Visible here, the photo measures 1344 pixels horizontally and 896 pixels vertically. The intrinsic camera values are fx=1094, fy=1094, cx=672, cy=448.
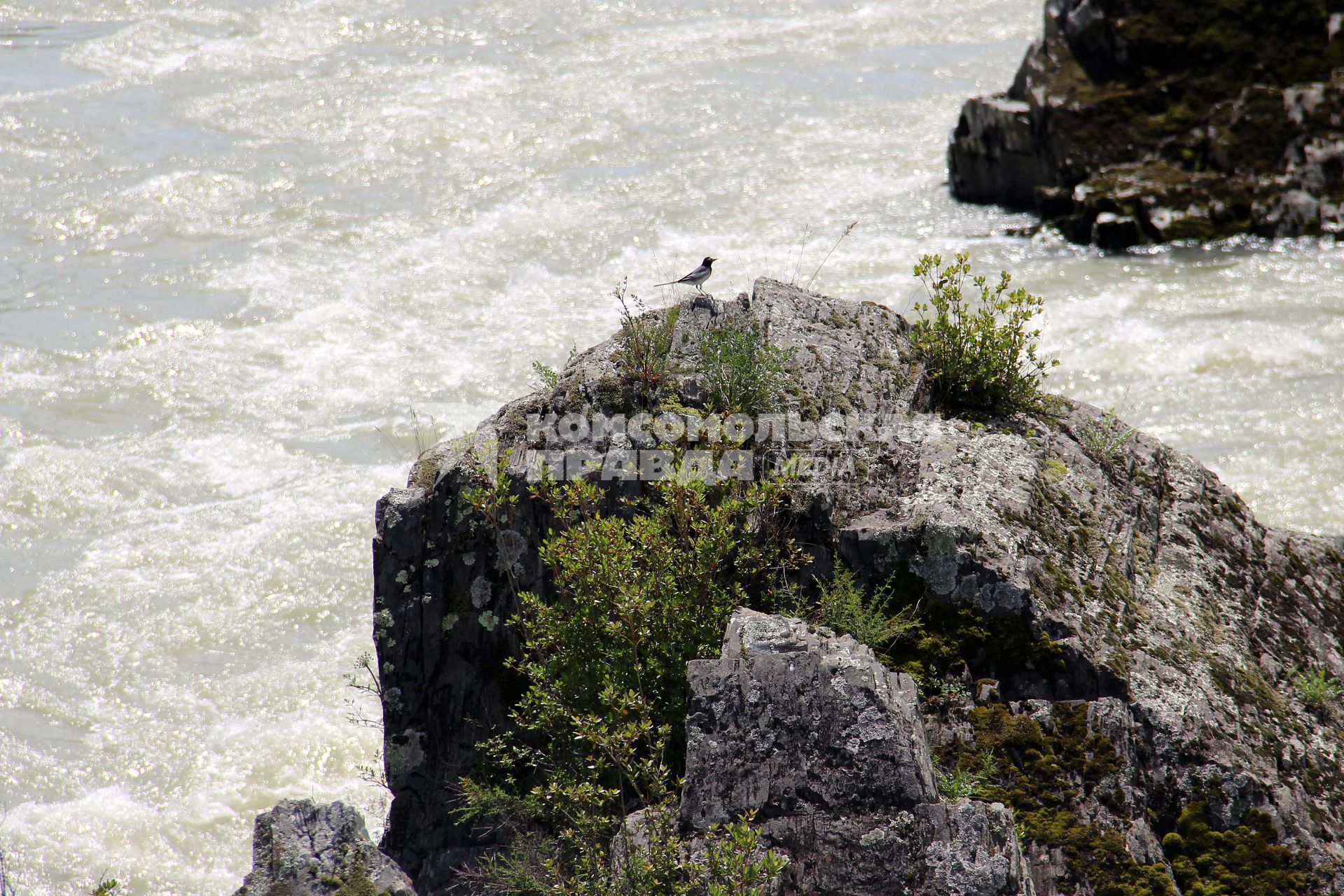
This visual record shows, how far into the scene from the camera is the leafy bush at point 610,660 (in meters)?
4.94

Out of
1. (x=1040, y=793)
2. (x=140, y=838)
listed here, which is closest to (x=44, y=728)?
(x=140, y=838)

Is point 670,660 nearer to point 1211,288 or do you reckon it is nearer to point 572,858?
point 572,858

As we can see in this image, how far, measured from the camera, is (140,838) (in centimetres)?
794

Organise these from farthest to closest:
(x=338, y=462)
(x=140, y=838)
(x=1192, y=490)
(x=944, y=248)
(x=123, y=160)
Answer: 1. (x=123, y=160)
2. (x=944, y=248)
3. (x=338, y=462)
4. (x=140, y=838)
5. (x=1192, y=490)

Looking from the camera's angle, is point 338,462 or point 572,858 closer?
point 572,858

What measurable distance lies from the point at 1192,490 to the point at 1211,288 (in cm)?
859

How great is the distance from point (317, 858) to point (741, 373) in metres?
3.22

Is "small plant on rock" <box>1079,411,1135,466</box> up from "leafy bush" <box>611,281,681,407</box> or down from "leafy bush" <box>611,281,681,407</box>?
down

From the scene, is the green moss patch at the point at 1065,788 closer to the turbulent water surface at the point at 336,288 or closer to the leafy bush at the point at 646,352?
the leafy bush at the point at 646,352

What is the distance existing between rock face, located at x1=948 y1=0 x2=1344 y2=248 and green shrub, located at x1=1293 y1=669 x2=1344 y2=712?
35.1 ft

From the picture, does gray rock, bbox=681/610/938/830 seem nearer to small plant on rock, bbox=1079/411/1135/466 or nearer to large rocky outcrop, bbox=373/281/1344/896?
large rocky outcrop, bbox=373/281/1344/896

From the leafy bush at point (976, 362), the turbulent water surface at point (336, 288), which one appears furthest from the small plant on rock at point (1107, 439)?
the turbulent water surface at point (336, 288)

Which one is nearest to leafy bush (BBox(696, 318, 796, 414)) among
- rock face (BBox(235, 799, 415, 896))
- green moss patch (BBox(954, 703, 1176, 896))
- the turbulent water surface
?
green moss patch (BBox(954, 703, 1176, 896))

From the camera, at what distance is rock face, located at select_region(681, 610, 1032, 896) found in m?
4.25
